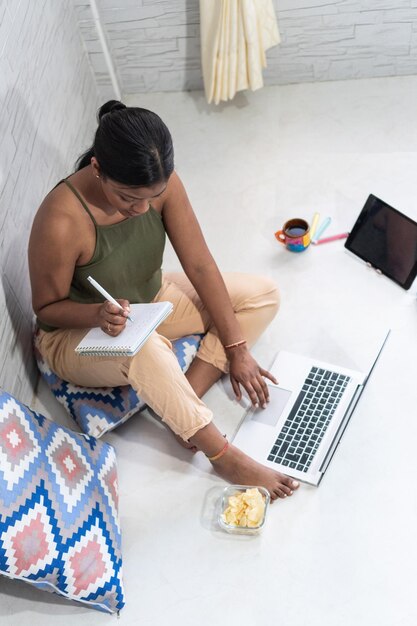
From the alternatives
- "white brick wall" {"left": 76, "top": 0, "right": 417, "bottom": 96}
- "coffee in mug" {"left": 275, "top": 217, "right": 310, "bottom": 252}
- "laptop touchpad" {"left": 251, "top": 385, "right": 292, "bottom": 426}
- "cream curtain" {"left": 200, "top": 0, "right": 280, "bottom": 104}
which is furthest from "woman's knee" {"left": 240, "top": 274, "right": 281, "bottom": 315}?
"white brick wall" {"left": 76, "top": 0, "right": 417, "bottom": 96}

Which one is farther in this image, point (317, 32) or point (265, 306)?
point (317, 32)

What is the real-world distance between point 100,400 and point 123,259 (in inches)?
16.3

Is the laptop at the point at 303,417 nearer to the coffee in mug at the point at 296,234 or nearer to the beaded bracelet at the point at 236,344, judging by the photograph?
the beaded bracelet at the point at 236,344

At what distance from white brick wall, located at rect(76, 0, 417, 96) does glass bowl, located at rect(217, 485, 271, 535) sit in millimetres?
1943

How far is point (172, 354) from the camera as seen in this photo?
2121 mm

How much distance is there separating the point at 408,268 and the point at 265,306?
1.62ft

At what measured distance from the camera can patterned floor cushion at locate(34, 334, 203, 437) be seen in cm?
226

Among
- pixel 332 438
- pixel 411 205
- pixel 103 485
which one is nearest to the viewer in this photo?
pixel 103 485

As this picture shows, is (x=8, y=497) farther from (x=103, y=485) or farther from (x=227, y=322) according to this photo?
(x=227, y=322)

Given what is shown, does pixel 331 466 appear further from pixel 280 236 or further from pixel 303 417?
pixel 280 236

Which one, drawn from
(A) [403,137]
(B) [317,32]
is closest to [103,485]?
(A) [403,137]

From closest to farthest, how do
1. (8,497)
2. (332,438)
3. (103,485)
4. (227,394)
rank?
(8,497) < (103,485) < (332,438) < (227,394)

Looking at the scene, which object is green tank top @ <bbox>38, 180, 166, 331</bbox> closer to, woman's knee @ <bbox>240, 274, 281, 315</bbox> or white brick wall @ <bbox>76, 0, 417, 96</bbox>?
woman's knee @ <bbox>240, 274, 281, 315</bbox>

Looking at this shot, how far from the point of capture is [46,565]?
1.84 m
